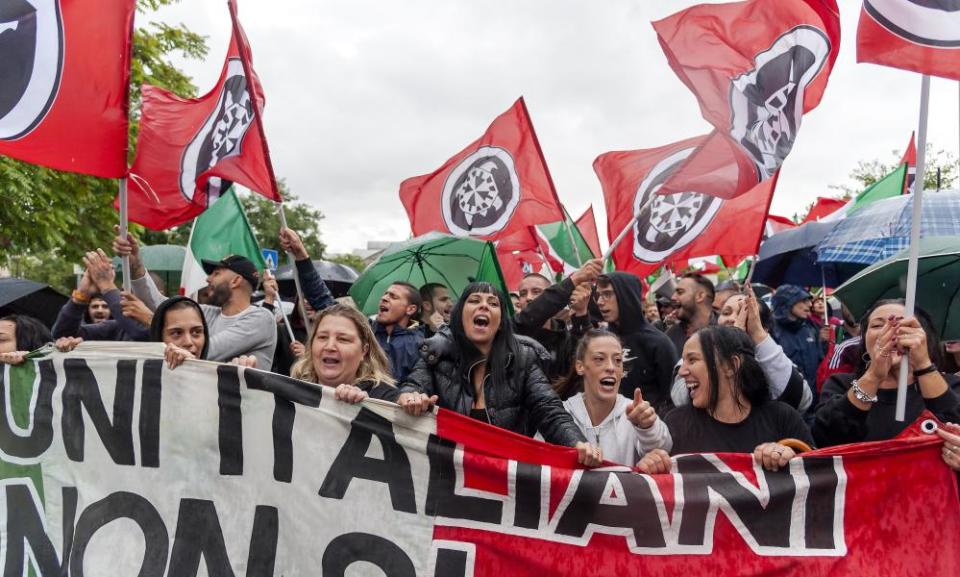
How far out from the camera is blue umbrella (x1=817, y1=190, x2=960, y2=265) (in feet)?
19.1

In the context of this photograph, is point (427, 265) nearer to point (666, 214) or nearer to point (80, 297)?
point (666, 214)

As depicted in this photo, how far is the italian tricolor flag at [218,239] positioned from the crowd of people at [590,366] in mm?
1903

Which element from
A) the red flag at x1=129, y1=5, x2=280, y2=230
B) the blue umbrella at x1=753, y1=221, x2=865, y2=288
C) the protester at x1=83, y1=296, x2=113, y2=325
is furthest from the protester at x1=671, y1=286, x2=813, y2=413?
the protester at x1=83, y1=296, x2=113, y2=325

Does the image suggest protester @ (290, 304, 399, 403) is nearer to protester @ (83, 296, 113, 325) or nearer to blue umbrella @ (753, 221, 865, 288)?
protester @ (83, 296, 113, 325)

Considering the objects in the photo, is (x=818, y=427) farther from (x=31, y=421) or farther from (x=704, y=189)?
(x=31, y=421)

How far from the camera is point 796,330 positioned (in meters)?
7.04

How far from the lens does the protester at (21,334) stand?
4.32m

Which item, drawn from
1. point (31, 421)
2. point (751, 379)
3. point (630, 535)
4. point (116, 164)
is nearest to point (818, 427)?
point (751, 379)

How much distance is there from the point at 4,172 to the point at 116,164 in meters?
7.90

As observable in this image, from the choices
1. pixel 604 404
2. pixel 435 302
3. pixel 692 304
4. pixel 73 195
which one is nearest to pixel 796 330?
pixel 692 304

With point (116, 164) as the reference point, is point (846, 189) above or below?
above

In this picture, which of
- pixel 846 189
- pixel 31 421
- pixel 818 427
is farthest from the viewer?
pixel 846 189

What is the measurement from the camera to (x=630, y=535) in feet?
10.0

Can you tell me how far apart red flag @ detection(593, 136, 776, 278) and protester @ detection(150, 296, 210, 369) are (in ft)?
10.9
